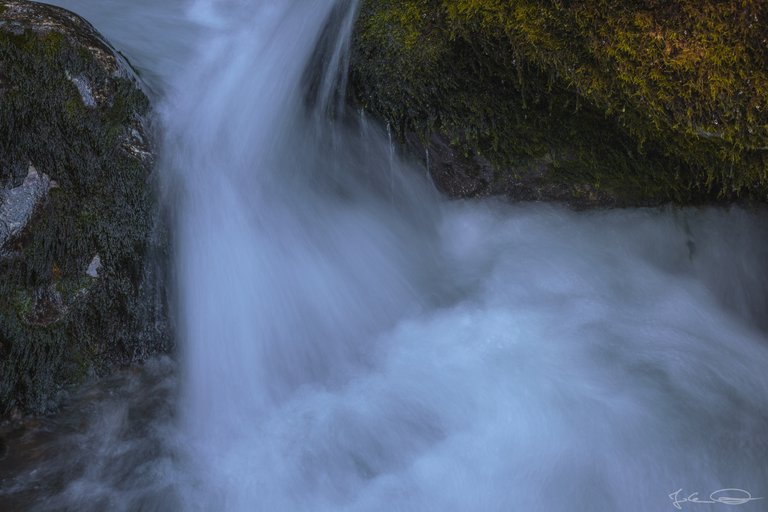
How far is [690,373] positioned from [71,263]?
3030mm

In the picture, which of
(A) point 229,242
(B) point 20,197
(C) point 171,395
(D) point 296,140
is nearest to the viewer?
(B) point 20,197

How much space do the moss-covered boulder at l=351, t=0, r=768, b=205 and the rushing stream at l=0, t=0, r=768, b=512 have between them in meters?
0.20

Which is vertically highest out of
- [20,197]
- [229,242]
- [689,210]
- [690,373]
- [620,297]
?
[20,197]

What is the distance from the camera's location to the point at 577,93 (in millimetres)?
3057

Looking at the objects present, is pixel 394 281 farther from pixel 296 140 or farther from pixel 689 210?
pixel 689 210

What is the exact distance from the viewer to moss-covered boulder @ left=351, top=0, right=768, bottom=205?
2.64m

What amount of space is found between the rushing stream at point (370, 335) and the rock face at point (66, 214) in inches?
7.3

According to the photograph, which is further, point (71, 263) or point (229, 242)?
point (229, 242)

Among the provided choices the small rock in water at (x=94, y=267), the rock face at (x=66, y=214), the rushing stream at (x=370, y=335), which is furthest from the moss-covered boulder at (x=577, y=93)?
the small rock in water at (x=94, y=267)


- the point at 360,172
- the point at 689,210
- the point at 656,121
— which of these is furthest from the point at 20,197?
the point at 689,210

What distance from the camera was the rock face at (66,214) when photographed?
9.26ft

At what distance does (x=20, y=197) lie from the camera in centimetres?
285
